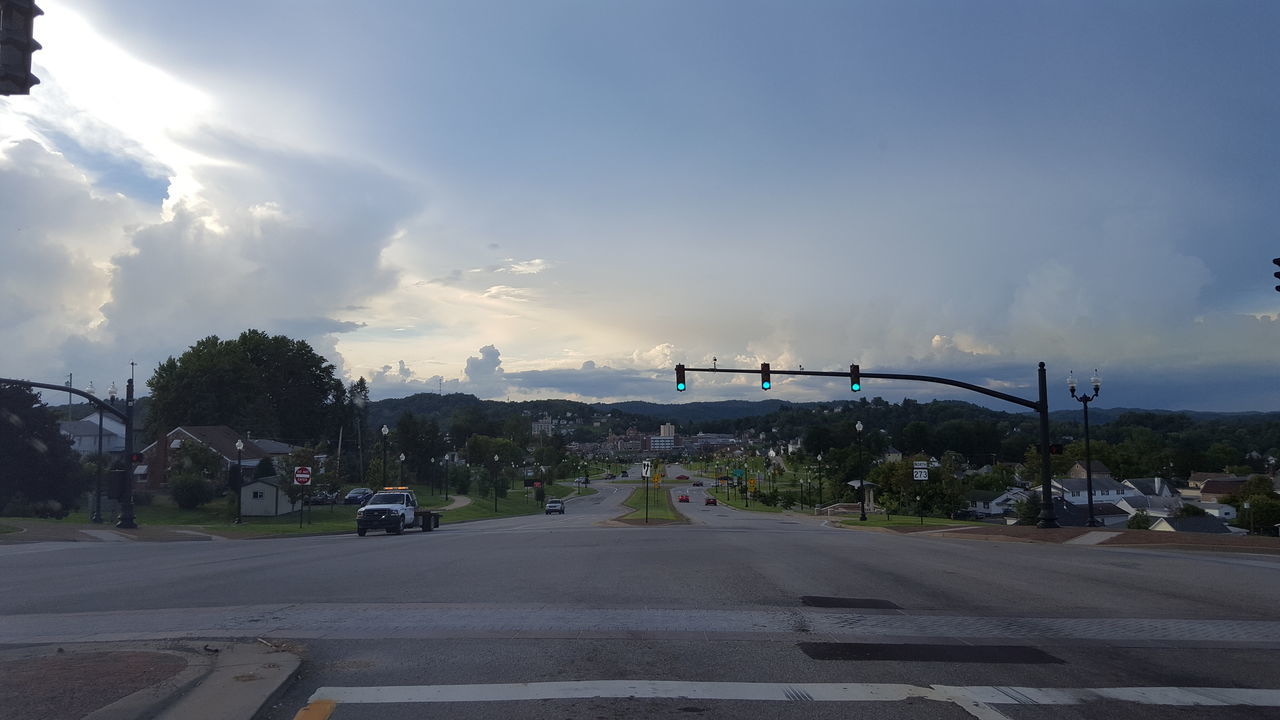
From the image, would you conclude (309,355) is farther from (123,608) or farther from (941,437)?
(941,437)

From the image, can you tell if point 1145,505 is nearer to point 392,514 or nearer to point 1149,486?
point 1149,486

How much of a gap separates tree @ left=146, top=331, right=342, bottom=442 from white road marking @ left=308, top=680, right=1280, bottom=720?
324ft

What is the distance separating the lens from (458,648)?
909 centimetres

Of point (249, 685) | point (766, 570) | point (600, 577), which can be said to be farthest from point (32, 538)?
point (249, 685)

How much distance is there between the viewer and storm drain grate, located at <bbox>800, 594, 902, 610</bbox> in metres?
12.1

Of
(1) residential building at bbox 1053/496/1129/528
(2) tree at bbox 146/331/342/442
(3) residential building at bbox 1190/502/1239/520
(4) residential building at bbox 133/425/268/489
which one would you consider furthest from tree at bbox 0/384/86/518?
(3) residential building at bbox 1190/502/1239/520

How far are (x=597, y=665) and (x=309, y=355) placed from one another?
112m

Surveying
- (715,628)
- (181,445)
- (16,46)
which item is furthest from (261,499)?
(715,628)

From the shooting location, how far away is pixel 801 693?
23.9 ft

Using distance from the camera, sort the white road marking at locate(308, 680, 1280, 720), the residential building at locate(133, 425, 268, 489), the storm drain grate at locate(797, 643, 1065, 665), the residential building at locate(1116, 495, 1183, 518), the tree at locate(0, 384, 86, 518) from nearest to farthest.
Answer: the white road marking at locate(308, 680, 1280, 720) < the storm drain grate at locate(797, 643, 1065, 665) < the tree at locate(0, 384, 86, 518) < the residential building at locate(133, 425, 268, 489) < the residential building at locate(1116, 495, 1183, 518)

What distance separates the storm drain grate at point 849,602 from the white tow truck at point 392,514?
85.2 feet

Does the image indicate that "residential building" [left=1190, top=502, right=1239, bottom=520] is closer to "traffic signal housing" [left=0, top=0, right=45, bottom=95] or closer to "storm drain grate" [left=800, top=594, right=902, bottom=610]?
"storm drain grate" [left=800, top=594, right=902, bottom=610]

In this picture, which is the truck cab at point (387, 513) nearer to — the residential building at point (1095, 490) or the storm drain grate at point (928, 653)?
the storm drain grate at point (928, 653)

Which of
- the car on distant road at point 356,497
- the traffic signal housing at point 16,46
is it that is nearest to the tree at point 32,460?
the car on distant road at point 356,497
